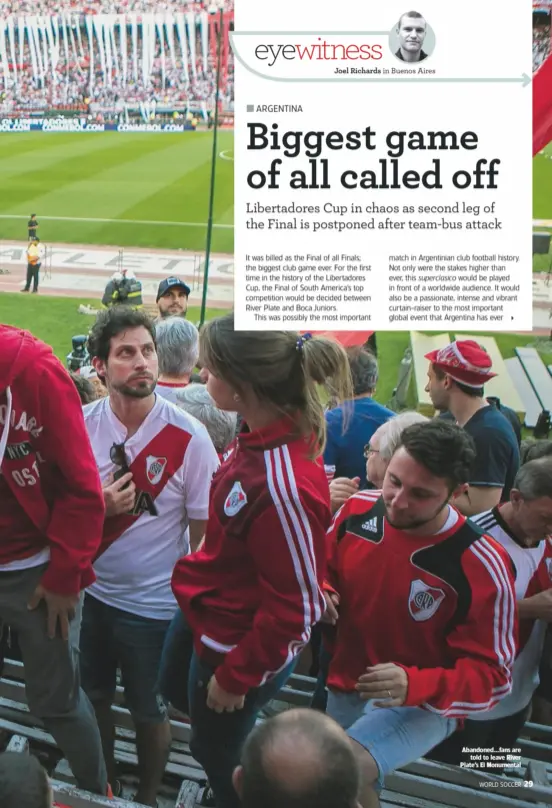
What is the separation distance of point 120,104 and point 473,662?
1423 centimetres

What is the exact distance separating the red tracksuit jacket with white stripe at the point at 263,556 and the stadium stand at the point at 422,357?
2.96 m

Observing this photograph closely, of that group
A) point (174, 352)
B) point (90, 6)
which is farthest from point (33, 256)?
point (174, 352)

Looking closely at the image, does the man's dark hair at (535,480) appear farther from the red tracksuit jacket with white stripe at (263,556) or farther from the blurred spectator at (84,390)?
the blurred spectator at (84,390)

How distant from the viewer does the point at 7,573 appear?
1251mm

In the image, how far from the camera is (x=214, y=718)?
1165mm

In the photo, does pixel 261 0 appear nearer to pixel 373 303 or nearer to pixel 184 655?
pixel 373 303

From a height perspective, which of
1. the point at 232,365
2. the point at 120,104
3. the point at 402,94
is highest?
the point at 120,104

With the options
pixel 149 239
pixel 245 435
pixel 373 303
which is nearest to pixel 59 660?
pixel 245 435

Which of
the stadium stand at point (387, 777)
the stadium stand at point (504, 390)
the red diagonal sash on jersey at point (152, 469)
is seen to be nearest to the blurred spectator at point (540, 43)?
the red diagonal sash on jersey at point (152, 469)

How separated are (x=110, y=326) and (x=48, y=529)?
59 cm

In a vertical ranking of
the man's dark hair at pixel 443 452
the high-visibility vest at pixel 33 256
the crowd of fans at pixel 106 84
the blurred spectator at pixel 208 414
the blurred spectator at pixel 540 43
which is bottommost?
the man's dark hair at pixel 443 452

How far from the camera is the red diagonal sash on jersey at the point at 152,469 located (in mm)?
1522

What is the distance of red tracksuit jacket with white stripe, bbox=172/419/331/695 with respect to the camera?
101 cm

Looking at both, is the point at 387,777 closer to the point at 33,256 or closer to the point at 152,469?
the point at 152,469
